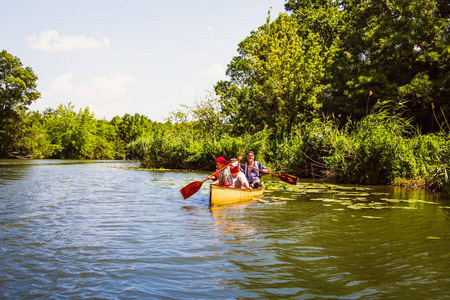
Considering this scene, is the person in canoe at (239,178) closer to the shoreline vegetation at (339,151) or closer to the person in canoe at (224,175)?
the person in canoe at (224,175)

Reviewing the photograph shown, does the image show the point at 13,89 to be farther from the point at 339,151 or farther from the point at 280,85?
the point at 339,151

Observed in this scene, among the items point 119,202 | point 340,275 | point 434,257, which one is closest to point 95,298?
point 340,275

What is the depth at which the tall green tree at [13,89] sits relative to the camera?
4481 cm

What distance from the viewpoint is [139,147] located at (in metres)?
36.3

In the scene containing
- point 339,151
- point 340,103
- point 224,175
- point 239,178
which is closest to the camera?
point 224,175

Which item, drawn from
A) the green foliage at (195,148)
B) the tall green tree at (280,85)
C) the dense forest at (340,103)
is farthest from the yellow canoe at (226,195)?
the tall green tree at (280,85)

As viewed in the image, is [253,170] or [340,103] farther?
[340,103]

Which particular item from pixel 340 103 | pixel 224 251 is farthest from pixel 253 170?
pixel 340 103

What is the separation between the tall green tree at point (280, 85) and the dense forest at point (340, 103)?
0.08m

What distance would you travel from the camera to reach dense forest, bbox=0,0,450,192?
14469mm

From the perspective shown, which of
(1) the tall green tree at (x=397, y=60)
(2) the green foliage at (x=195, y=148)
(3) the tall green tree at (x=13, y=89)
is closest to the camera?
(1) the tall green tree at (x=397, y=60)

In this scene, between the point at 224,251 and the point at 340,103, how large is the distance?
71.6 feet

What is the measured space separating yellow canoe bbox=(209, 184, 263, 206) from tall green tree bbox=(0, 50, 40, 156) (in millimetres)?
43863

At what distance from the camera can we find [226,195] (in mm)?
9703
